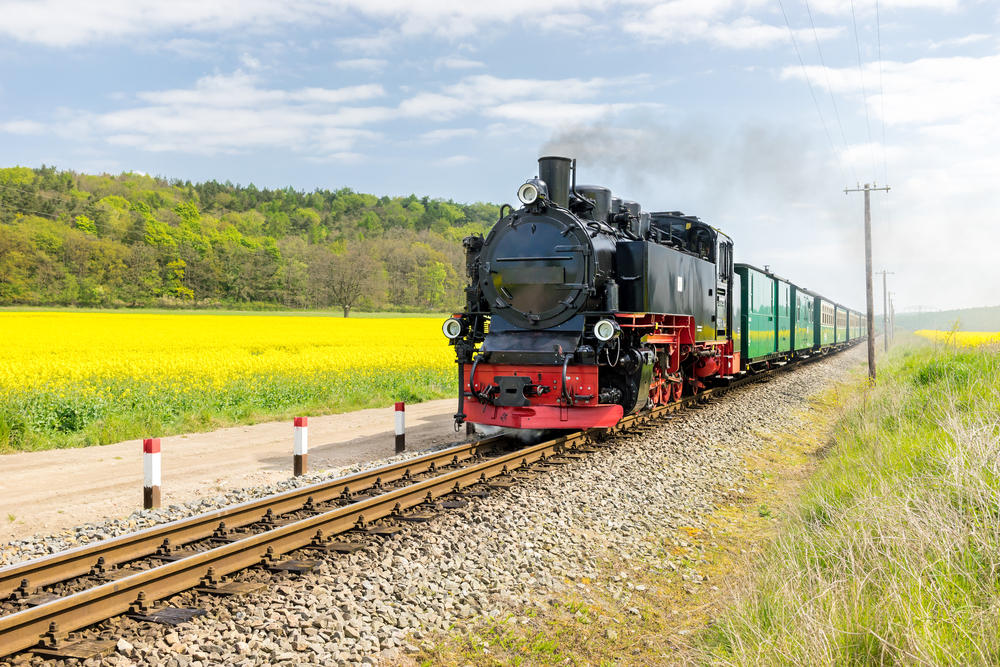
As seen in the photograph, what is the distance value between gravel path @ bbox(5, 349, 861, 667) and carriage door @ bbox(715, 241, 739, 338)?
5.85 meters

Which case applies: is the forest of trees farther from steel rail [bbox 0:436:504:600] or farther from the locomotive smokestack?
steel rail [bbox 0:436:504:600]

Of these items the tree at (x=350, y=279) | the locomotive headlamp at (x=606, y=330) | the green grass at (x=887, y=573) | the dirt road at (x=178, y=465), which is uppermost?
the tree at (x=350, y=279)

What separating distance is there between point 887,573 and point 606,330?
Answer: 5.24 m

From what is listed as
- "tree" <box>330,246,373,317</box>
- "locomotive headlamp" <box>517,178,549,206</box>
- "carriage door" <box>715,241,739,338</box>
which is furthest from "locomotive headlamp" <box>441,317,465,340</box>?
"tree" <box>330,246,373,317</box>

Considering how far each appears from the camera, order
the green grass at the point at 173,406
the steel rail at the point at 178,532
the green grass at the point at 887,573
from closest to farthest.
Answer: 1. the green grass at the point at 887,573
2. the steel rail at the point at 178,532
3. the green grass at the point at 173,406

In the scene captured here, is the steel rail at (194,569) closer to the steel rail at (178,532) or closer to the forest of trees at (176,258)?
the steel rail at (178,532)

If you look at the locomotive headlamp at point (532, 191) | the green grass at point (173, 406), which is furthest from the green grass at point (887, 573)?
the green grass at point (173, 406)

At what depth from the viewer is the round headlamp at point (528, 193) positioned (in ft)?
31.8

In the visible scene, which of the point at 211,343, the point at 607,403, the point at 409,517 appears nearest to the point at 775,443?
the point at 607,403

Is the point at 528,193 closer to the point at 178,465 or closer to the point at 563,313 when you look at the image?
the point at 563,313

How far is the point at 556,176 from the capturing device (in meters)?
10.1

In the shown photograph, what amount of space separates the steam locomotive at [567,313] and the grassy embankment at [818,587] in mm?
2801

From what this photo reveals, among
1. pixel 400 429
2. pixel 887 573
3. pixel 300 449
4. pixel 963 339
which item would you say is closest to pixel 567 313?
pixel 400 429

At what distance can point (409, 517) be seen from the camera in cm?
614
